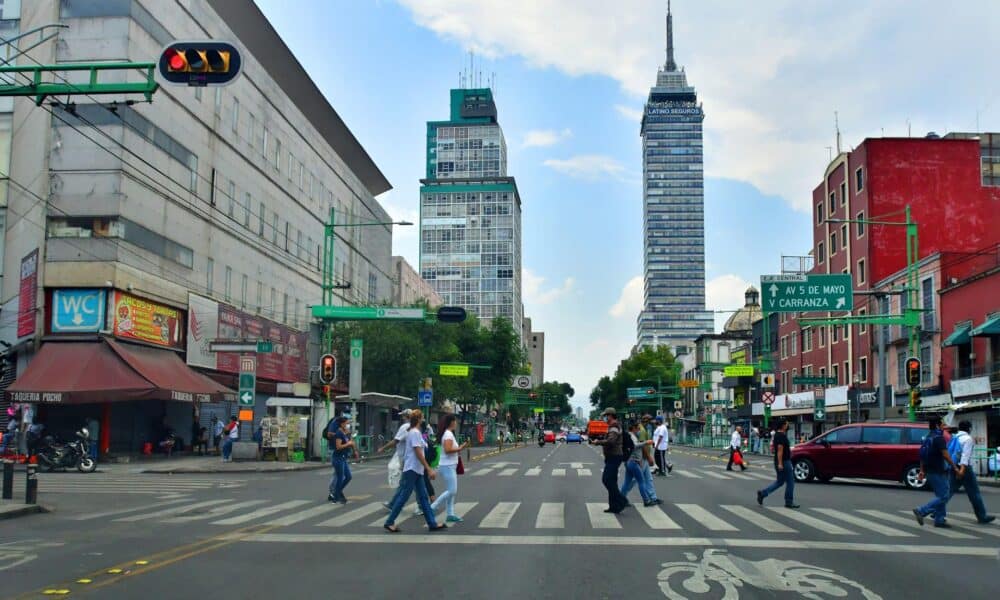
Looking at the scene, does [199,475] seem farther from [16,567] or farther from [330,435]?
[16,567]

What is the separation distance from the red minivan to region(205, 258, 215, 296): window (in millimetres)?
27175

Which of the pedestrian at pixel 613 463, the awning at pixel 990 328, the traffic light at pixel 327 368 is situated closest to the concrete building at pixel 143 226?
the traffic light at pixel 327 368

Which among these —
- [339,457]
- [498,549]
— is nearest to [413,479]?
[498,549]

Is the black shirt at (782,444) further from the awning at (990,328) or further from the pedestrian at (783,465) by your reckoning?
the awning at (990,328)

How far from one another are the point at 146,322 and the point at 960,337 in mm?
33631

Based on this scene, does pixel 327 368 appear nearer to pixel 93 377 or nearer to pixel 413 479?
pixel 93 377

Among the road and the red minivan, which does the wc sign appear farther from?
the red minivan

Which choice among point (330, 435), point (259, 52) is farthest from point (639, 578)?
point (259, 52)

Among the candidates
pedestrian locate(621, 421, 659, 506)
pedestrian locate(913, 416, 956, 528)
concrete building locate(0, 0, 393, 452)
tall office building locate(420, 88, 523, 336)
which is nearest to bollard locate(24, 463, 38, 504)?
pedestrian locate(621, 421, 659, 506)

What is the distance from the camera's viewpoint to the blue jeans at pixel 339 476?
16859 mm

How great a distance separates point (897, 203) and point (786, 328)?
20503mm

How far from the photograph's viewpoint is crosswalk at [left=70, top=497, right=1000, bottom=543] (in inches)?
513

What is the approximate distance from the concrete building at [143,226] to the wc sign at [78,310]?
40mm

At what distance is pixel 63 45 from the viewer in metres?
32.9
